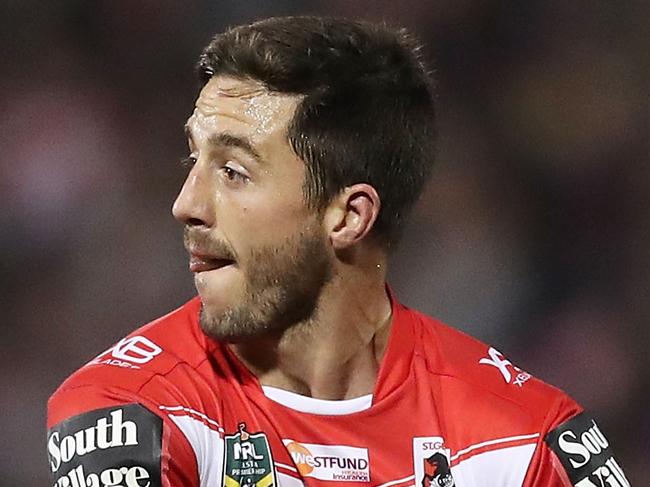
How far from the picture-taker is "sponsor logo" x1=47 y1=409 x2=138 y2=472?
144 cm

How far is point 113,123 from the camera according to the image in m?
2.82

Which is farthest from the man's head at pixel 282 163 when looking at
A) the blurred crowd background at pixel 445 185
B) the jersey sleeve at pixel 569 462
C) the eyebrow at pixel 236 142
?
the blurred crowd background at pixel 445 185

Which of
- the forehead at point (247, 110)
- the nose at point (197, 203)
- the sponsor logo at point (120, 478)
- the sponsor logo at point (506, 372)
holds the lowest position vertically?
the sponsor logo at point (506, 372)

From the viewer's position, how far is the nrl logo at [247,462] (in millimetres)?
1539

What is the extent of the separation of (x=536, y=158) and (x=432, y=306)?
0.45 m

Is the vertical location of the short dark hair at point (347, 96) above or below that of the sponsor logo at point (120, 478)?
above

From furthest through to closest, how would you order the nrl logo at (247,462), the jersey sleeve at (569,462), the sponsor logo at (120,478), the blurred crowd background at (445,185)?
the blurred crowd background at (445,185) → the jersey sleeve at (569,462) → the nrl logo at (247,462) → the sponsor logo at (120,478)

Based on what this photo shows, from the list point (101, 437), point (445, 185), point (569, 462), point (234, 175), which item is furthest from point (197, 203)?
point (445, 185)

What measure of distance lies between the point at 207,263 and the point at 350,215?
0.21 meters

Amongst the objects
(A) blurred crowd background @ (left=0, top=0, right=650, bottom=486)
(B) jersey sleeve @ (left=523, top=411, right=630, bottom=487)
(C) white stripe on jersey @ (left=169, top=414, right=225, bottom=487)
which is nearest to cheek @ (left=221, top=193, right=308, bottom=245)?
(C) white stripe on jersey @ (left=169, top=414, right=225, bottom=487)

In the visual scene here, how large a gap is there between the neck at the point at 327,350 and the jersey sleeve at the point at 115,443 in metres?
0.21

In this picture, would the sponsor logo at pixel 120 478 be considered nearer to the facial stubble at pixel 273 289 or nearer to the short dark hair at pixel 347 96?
the facial stubble at pixel 273 289

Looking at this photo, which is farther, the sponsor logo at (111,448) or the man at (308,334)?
the man at (308,334)

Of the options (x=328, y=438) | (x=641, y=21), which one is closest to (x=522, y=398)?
(x=328, y=438)
